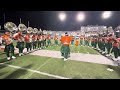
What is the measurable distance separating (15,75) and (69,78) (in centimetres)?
247

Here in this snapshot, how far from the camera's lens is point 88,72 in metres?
6.25
